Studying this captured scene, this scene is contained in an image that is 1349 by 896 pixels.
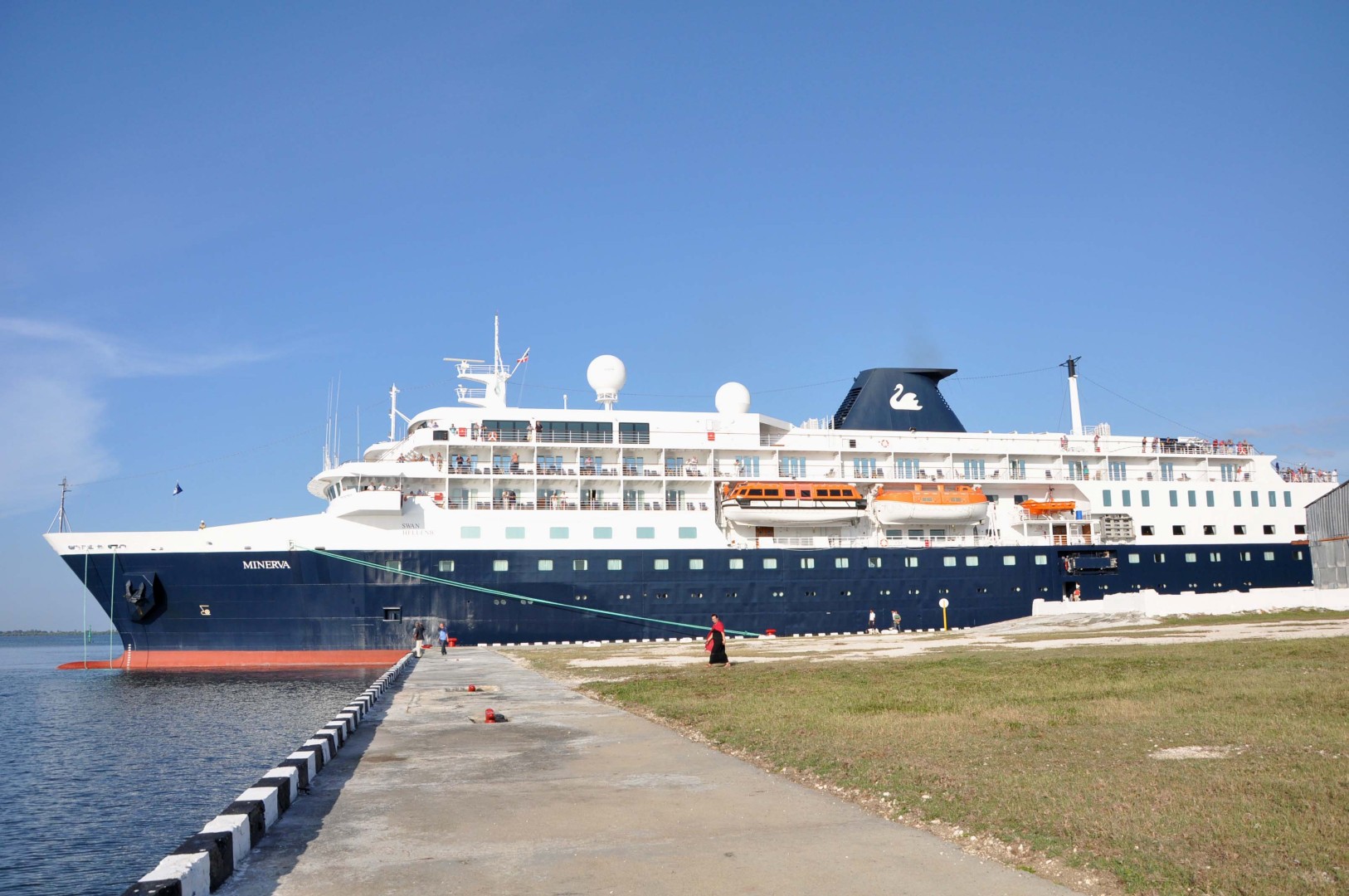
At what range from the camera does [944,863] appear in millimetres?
6461

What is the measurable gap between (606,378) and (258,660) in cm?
1696

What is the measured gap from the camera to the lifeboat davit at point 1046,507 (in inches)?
1651

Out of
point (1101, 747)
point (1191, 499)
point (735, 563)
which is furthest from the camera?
point (1191, 499)

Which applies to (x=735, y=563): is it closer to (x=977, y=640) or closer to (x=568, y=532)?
(x=568, y=532)

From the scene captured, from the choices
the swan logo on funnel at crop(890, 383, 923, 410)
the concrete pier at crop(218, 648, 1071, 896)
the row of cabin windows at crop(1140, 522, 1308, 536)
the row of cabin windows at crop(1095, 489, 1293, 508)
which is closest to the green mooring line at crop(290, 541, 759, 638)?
the swan logo on funnel at crop(890, 383, 923, 410)

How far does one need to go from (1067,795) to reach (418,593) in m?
30.4

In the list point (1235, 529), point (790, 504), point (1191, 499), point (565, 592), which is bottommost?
point (565, 592)

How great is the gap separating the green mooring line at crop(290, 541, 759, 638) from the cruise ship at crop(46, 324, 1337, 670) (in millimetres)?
69

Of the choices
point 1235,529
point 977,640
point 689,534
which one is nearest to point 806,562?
point 689,534

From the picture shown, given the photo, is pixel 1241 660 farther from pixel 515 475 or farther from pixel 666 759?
pixel 515 475

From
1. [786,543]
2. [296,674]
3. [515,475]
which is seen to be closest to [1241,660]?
[786,543]

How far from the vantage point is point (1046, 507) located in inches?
1655

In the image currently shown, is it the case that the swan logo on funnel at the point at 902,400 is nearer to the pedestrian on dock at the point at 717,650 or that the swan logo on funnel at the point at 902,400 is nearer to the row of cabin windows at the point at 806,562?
the row of cabin windows at the point at 806,562

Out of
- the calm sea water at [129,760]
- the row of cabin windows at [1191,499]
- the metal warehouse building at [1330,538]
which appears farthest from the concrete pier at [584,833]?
the metal warehouse building at [1330,538]
